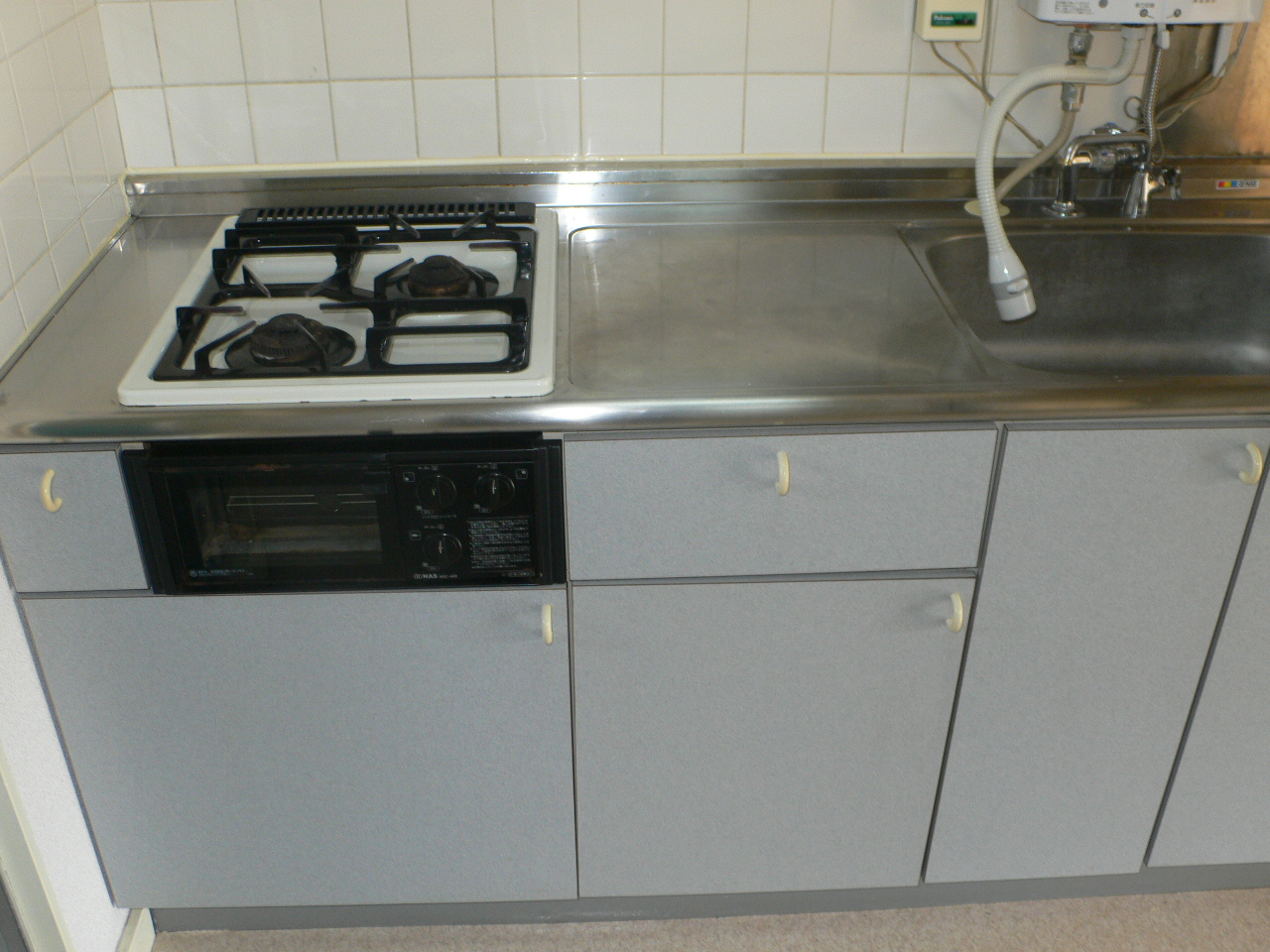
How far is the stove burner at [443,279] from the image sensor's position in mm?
1447

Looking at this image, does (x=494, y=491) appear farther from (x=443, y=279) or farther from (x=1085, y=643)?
(x=1085, y=643)

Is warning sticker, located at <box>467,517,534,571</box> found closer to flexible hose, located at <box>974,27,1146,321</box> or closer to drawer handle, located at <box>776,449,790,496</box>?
drawer handle, located at <box>776,449,790,496</box>

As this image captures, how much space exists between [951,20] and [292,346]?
3.49ft

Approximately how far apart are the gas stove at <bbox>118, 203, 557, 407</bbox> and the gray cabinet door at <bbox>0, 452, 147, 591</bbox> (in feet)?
0.36

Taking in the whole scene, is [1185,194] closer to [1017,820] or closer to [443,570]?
[1017,820]

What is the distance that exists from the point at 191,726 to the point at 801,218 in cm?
114

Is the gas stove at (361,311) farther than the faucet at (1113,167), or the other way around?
the faucet at (1113,167)

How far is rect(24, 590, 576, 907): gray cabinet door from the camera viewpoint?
1.40m

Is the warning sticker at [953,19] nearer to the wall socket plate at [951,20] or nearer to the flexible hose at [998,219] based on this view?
the wall socket plate at [951,20]

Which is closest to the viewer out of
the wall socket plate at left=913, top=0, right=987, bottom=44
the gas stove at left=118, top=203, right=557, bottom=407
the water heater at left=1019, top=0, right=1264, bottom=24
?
the gas stove at left=118, top=203, right=557, bottom=407

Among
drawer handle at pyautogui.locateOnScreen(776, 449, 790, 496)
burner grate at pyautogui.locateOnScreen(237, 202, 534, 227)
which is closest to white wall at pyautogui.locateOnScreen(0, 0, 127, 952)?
burner grate at pyautogui.locateOnScreen(237, 202, 534, 227)

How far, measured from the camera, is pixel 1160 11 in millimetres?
1504

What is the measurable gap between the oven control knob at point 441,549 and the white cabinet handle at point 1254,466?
93cm

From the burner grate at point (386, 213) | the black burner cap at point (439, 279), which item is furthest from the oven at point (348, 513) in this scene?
the burner grate at point (386, 213)
